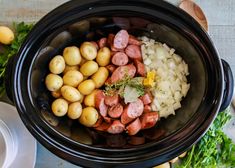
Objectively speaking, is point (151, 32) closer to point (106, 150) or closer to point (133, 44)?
point (133, 44)

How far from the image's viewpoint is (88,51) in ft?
3.64

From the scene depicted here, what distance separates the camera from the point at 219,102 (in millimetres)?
1006

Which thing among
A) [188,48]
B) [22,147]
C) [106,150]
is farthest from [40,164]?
[188,48]

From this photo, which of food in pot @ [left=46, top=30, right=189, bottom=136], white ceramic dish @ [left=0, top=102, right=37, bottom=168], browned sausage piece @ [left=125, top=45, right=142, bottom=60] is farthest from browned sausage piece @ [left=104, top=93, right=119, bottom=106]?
white ceramic dish @ [left=0, top=102, right=37, bottom=168]

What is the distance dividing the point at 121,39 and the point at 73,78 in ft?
0.48

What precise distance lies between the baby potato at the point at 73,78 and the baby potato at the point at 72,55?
0.02 m

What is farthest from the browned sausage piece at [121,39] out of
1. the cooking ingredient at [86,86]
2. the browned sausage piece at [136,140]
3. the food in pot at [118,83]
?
the browned sausage piece at [136,140]

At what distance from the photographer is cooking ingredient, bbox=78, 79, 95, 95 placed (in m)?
1.11

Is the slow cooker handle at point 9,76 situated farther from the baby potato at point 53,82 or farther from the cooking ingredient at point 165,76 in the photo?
the cooking ingredient at point 165,76

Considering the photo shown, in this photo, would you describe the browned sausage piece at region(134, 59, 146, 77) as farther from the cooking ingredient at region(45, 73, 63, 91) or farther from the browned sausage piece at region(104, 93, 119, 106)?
the cooking ingredient at region(45, 73, 63, 91)

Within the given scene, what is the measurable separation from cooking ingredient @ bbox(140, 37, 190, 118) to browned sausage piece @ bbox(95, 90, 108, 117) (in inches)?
4.2

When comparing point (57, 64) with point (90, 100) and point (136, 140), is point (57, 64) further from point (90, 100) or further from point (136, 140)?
point (136, 140)

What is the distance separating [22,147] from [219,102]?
1.61ft

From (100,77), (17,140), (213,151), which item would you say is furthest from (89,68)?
(213,151)
